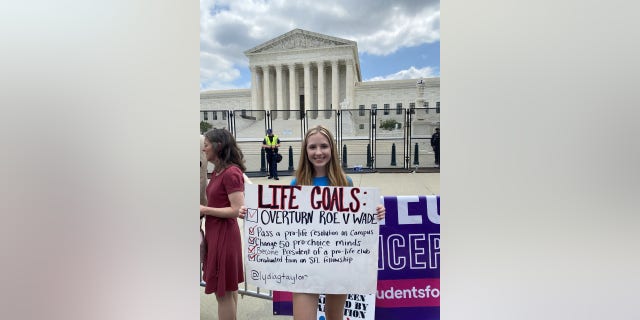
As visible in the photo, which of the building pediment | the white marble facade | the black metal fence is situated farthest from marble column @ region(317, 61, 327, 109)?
the black metal fence

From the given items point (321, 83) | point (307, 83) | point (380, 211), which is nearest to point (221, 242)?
point (380, 211)

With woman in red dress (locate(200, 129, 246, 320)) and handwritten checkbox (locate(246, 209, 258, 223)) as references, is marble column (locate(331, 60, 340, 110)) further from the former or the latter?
handwritten checkbox (locate(246, 209, 258, 223))

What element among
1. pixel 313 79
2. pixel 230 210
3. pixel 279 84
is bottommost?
pixel 230 210

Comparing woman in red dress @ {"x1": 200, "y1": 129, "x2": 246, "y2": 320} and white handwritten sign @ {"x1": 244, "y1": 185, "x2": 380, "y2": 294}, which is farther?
woman in red dress @ {"x1": 200, "y1": 129, "x2": 246, "y2": 320}

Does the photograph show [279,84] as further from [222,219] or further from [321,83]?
[222,219]

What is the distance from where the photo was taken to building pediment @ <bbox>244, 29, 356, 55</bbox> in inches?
1884

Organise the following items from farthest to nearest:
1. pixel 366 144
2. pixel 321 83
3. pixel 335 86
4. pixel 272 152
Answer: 1. pixel 321 83
2. pixel 335 86
3. pixel 366 144
4. pixel 272 152

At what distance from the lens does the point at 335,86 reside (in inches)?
1913

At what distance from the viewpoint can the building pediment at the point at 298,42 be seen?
47844mm

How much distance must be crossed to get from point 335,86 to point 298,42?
8649mm

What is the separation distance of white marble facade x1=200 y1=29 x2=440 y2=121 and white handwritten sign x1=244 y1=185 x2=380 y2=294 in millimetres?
45840

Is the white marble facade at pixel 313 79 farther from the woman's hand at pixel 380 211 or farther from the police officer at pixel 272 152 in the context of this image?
the woman's hand at pixel 380 211

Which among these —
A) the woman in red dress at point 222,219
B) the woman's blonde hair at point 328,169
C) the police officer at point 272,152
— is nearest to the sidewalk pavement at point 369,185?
the woman's blonde hair at point 328,169
